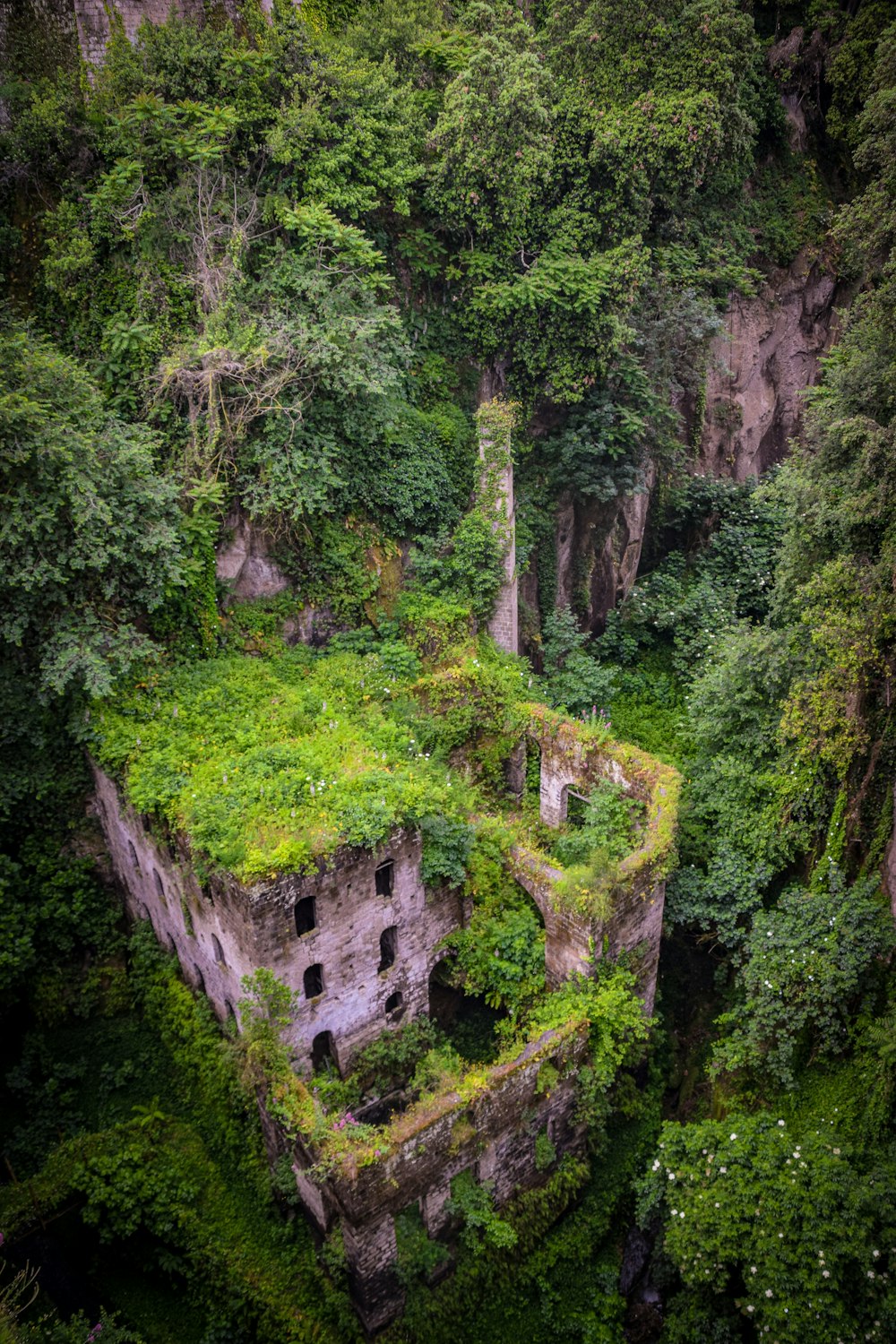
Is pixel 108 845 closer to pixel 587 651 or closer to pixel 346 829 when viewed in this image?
pixel 346 829

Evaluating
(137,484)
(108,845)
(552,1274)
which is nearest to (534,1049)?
(552,1274)

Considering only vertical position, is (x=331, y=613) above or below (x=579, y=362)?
below

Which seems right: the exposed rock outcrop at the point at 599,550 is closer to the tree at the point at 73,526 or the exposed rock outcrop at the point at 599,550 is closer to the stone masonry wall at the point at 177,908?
the tree at the point at 73,526

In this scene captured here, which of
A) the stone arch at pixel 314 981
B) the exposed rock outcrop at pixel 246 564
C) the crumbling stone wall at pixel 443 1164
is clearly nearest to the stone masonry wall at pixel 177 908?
the stone arch at pixel 314 981

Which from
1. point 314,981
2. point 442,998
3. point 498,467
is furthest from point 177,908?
point 498,467

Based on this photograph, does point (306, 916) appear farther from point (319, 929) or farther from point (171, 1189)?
point (171, 1189)

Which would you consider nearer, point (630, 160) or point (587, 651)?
point (630, 160)

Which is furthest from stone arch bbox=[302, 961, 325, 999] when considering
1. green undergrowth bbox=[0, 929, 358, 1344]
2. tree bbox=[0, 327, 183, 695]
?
tree bbox=[0, 327, 183, 695]

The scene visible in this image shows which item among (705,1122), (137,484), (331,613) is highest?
(137,484)
